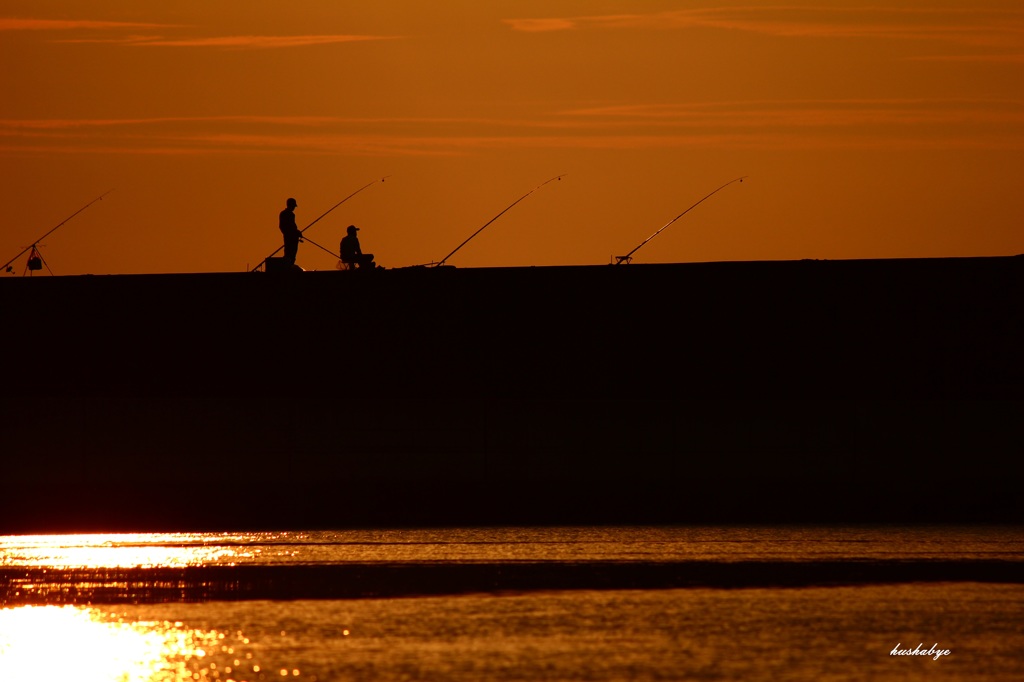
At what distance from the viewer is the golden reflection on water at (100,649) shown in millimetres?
8984

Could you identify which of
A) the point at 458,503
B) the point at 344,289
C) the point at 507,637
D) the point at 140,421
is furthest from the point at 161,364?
the point at 507,637

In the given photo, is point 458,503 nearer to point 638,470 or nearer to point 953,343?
point 638,470

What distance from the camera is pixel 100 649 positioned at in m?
9.86

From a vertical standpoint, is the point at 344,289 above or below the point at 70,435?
above

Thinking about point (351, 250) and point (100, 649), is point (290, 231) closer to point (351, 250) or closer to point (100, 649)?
point (351, 250)

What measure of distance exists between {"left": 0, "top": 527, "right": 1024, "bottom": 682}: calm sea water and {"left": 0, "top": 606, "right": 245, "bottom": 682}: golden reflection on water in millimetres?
20

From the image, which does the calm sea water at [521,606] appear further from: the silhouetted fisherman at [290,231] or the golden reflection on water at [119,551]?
the silhouetted fisherman at [290,231]

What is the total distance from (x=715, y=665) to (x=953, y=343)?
55.3ft

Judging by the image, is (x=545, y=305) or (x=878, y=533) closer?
(x=878, y=533)

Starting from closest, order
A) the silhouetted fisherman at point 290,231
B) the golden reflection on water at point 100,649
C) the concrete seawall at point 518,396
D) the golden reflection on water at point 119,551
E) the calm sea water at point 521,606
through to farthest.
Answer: the golden reflection on water at point 100,649 → the calm sea water at point 521,606 → the golden reflection on water at point 119,551 → the concrete seawall at point 518,396 → the silhouetted fisherman at point 290,231

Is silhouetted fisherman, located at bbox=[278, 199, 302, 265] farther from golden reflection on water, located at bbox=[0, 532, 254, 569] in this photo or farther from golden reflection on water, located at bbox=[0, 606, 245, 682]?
golden reflection on water, located at bbox=[0, 606, 245, 682]

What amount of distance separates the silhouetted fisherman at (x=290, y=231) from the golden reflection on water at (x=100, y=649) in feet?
42.1

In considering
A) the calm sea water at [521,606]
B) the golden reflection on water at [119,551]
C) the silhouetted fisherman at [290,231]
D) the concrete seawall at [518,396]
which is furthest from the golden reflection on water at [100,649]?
the silhouetted fisherman at [290,231]

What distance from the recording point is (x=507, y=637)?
10.0m
